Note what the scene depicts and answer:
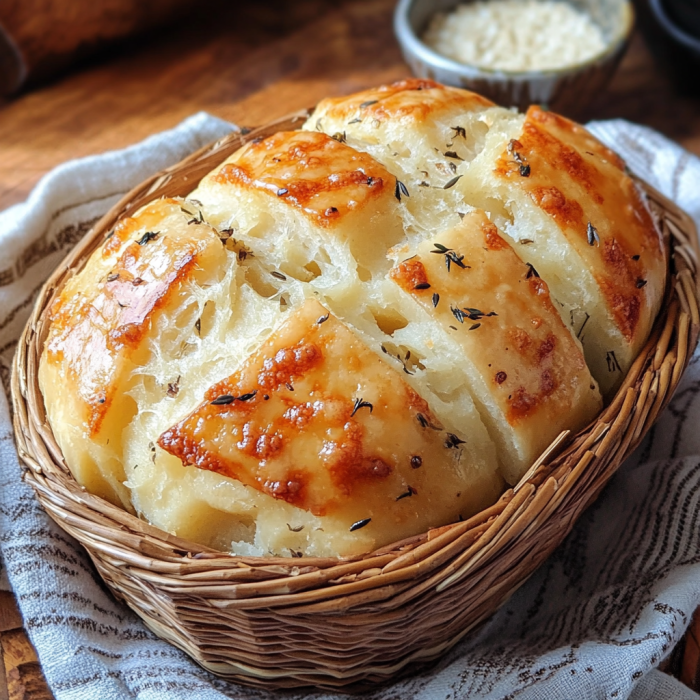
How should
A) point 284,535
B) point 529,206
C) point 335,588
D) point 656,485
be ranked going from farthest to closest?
point 656,485 → point 529,206 → point 284,535 → point 335,588

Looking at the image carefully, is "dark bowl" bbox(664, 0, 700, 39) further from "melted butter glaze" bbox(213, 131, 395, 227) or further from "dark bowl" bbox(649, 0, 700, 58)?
"melted butter glaze" bbox(213, 131, 395, 227)

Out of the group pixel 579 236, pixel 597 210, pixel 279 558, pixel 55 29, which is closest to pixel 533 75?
pixel 597 210

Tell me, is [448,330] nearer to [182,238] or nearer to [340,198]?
[340,198]

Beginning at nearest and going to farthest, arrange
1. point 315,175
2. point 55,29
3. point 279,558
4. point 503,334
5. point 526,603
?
1. point 279,558
2. point 503,334
3. point 315,175
4. point 526,603
5. point 55,29

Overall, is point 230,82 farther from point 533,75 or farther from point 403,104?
point 403,104

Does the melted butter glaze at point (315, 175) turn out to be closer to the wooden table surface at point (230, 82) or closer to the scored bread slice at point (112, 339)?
the scored bread slice at point (112, 339)

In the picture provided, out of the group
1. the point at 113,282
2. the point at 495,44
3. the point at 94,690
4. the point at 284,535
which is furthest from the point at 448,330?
the point at 495,44
